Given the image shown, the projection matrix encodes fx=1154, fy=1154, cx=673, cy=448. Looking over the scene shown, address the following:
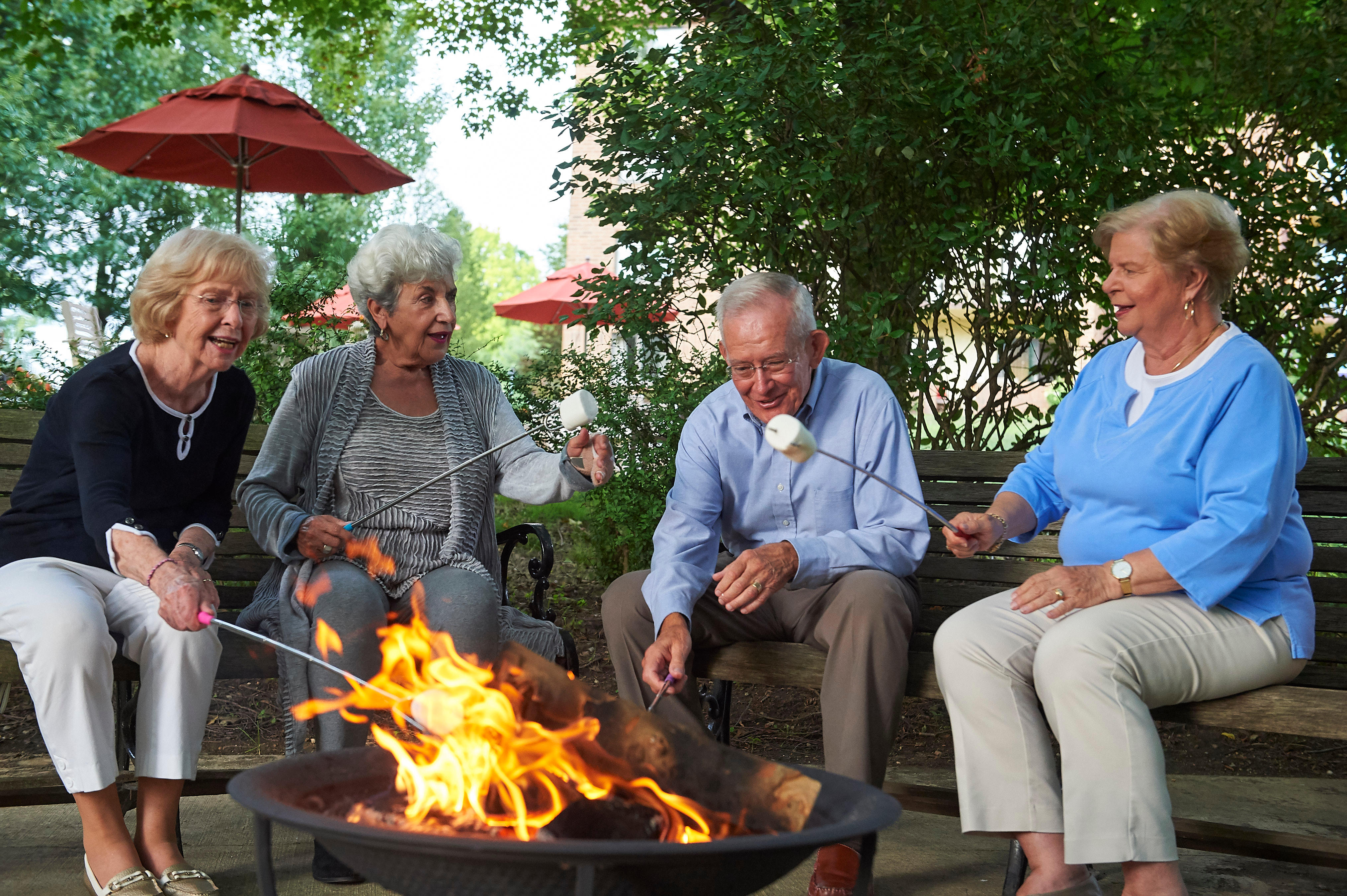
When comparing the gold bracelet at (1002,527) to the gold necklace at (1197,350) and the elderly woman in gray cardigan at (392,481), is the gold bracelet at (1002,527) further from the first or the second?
the elderly woman in gray cardigan at (392,481)

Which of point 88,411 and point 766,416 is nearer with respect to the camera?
point 88,411

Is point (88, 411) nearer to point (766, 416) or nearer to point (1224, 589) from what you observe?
point (766, 416)

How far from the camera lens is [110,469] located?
2482mm

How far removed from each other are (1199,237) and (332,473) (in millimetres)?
2084

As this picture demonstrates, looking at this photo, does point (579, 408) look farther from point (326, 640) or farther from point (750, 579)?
point (326, 640)

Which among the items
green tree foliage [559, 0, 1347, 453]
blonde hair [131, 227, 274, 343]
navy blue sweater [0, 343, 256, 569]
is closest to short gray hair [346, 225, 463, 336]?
blonde hair [131, 227, 274, 343]

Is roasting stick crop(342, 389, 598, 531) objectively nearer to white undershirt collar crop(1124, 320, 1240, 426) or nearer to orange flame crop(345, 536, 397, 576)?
orange flame crop(345, 536, 397, 576)

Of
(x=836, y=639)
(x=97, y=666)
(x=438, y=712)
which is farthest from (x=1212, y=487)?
(x=97, y=666)

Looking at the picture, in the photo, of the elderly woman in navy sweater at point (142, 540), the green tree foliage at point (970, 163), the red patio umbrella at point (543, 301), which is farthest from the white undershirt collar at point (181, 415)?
the red patio umbrella at point (543, 301)

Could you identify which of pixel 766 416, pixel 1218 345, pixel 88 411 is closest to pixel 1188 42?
pixel 1218 345

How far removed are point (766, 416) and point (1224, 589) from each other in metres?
1.09

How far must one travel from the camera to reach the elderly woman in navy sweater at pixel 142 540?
2.27 metres

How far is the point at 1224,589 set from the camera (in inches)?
89.4

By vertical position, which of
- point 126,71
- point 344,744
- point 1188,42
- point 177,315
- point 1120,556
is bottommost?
point 344,744
